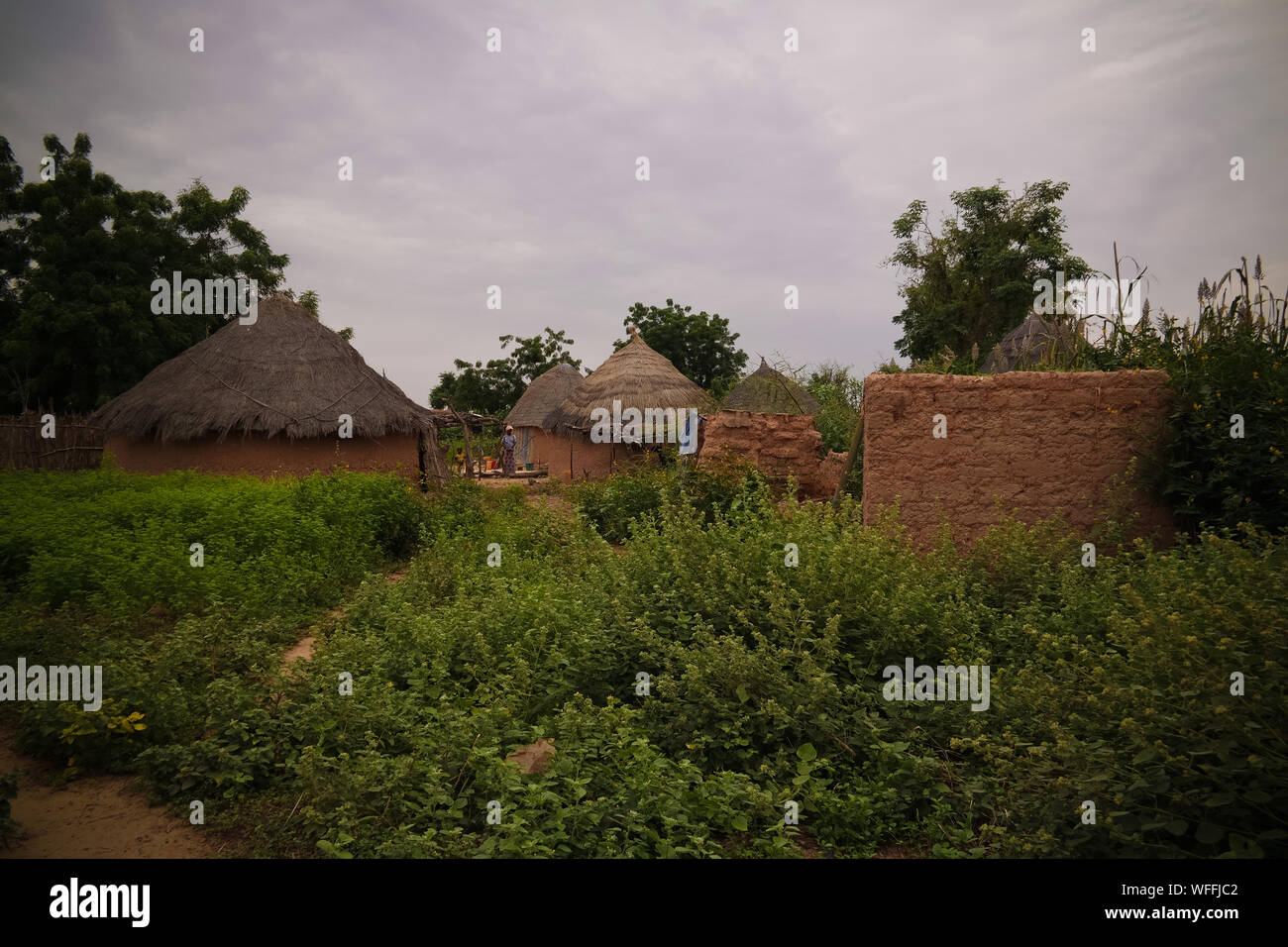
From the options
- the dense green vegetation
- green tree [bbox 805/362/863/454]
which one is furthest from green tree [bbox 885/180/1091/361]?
the dense green vegetation

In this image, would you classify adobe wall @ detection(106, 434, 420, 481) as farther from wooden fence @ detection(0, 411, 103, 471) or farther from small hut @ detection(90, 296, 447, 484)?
wooden fence @ detection(0, 411, 103, 471)

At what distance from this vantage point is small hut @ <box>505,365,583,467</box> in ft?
87.7

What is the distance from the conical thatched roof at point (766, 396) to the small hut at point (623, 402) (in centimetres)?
106

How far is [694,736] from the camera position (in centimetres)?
347

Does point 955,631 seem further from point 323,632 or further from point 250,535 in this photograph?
point 250,535

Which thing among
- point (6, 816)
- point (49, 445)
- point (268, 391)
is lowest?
point (6, 816)

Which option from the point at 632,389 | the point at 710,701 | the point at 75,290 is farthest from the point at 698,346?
the point at 710,701

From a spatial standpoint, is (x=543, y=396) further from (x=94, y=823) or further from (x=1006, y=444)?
(x=94, y=823)

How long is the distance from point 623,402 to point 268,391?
761cm

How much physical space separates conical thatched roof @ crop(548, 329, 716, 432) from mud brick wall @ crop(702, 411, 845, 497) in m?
6.74

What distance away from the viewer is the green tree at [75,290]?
60.2 feet

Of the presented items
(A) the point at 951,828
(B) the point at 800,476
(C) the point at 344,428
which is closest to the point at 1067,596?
(A) the point at 951,828

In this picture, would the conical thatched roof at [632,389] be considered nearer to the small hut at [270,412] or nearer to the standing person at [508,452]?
the standing person at [508,452]

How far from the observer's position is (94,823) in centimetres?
315
